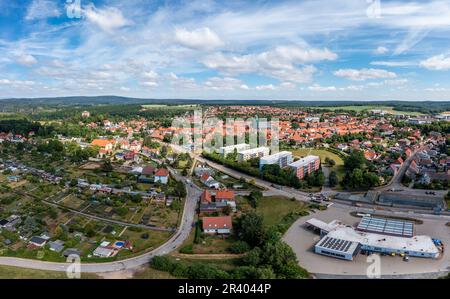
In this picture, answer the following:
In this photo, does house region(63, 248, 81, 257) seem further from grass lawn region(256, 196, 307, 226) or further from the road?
grass lawn region(256, 196, 307, 226)

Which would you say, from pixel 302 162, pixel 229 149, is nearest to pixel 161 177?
pixel 229 149

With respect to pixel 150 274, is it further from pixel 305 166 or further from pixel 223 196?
pixel 305 166

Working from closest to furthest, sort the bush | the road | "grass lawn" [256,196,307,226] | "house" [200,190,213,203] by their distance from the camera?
the road → the bush → "grass lawn" [256,196,307,226] → "house" [200,190,213,203]

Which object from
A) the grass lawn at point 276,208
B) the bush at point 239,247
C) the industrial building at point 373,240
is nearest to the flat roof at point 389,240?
the industrial building at point 373,240

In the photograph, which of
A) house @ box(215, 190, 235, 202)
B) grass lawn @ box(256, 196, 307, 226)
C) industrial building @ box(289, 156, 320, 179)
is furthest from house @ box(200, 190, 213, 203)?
industrial building @ box(289, 156, 320, 179)

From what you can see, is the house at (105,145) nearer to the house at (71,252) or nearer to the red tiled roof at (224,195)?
the red tiled roof at (224,195)
